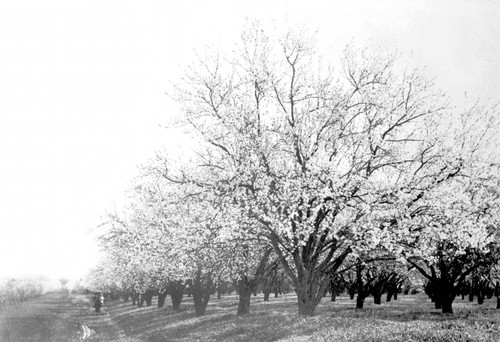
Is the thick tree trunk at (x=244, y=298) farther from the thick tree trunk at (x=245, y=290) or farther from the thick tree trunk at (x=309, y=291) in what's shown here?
the thick tree trunk at (x=309, y=291)

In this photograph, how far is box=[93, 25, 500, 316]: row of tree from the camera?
20.8m

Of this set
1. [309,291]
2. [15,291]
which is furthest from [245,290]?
[15,291]

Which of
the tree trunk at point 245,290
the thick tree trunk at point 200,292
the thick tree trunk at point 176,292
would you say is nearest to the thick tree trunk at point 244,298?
the tree trunk at point 245,290

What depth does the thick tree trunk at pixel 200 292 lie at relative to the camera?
4262 cm

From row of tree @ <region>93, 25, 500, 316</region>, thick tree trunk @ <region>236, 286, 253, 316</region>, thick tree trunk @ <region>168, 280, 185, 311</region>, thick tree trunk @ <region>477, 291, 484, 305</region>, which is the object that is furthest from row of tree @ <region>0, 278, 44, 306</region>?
thick tree trunk @ <region>477, 291, 484, 305</region>

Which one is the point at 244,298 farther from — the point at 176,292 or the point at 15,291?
the point at 15,291

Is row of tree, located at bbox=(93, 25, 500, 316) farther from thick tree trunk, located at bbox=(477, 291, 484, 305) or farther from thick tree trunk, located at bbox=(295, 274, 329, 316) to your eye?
thick tree trunk, located at bbox=(477, 291, 484, 305)

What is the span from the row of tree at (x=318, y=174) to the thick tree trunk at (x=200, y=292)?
1813 cm

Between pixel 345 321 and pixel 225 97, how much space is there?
1247 centimetres

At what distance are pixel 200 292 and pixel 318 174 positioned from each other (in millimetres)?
25715

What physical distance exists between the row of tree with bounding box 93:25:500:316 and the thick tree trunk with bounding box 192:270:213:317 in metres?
18.1

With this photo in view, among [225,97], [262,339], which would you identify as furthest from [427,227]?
[225,97]

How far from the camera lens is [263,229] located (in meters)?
22.3

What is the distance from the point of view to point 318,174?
21078 mm
